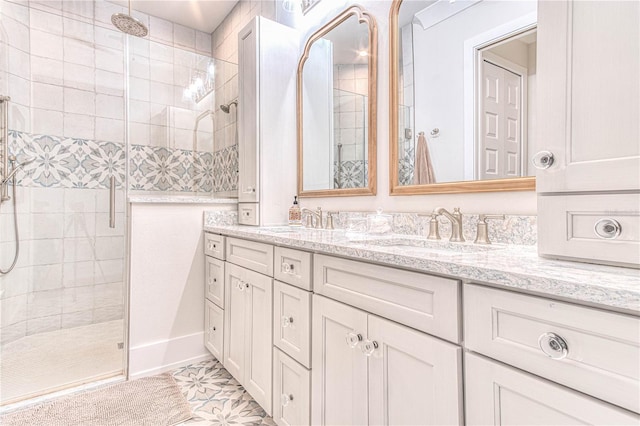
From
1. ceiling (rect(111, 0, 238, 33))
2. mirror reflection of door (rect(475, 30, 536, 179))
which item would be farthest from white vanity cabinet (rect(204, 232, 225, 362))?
ceiling (rect(111, 0, 238, 33))

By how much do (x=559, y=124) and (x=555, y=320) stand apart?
494 millimetres

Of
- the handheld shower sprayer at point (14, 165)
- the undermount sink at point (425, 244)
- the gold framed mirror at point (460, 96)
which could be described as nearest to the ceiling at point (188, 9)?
the handheld shower sprayer at point (14, 165)

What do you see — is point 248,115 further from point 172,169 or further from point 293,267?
point 293,267

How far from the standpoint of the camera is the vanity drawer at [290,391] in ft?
3.97

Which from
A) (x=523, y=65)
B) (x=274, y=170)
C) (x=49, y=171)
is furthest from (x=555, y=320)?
(x=49, y=171)

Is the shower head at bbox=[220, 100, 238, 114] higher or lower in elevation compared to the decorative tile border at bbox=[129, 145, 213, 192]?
higher

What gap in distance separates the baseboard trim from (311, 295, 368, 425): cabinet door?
4.11 ft

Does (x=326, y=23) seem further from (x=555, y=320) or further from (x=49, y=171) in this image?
(x=49, y=171)

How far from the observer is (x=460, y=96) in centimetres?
132

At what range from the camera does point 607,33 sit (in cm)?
73

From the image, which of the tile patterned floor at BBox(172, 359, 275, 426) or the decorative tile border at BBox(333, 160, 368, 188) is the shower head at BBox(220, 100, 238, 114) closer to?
the decorative tile border at BBox(333, 160, 368, 188)

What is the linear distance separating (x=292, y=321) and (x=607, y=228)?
1.01 metres

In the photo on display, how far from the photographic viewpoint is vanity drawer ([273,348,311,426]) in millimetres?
1209

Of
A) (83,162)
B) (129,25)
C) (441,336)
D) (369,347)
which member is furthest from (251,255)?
(129,25)
